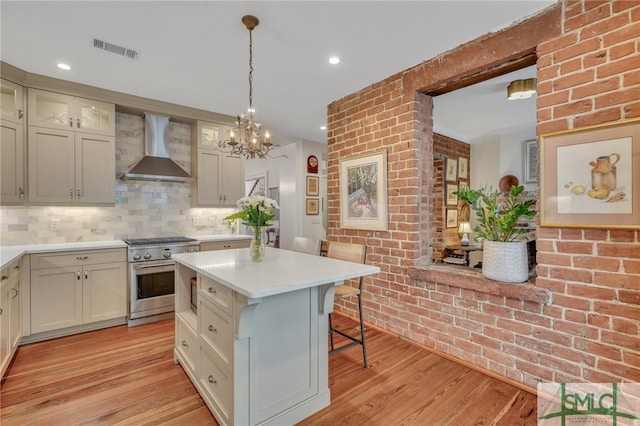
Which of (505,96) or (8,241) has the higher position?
(505,96)

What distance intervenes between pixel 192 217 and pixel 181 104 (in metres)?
1.52

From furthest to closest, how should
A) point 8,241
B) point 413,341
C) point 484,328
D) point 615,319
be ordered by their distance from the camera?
point 8,241 → point 413,341 → point 484,328 → point 615,319

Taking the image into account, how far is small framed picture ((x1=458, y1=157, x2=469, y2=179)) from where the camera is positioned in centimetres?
486

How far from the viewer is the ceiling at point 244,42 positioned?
6.51 feet

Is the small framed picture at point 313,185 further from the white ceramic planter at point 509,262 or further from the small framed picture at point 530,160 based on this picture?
the white ceramic planter at point 509,262

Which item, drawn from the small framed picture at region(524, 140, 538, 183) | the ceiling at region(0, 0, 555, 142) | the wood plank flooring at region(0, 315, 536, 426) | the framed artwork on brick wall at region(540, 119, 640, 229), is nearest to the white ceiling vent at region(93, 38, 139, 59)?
the ceiling at region(0, 0, 555, 142)

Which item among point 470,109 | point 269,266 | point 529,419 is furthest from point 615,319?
point 470,109

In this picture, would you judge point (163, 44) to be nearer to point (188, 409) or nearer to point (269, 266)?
point (269, 266)

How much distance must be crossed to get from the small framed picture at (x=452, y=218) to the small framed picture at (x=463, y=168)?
0.61 metres

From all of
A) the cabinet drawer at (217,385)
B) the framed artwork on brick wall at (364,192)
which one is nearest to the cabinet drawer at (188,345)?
the cabinet drawer at (217,385)

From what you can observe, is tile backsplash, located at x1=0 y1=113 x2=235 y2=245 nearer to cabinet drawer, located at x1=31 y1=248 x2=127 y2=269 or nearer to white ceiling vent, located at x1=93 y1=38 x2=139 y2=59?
cabinet drawer, located at x1=31 y1=248 x2=127 y2=269

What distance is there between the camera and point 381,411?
6.13 ft

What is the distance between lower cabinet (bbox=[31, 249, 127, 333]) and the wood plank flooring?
31 cm

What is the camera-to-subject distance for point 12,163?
2855 mm
